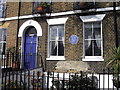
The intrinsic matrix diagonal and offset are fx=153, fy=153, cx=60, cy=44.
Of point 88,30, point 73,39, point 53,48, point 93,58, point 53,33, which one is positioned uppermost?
point 88,30

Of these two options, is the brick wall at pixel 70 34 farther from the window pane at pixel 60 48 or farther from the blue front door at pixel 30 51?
the blue front door at pixel 30 51

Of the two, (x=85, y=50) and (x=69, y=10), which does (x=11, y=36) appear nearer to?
(x=69, y=10)

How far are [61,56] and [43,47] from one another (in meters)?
1.34

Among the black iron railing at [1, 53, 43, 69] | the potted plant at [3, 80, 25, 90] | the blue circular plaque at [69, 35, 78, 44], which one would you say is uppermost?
the blue circular plaque at [69, 35, 78, 44]

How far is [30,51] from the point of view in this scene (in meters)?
10.6

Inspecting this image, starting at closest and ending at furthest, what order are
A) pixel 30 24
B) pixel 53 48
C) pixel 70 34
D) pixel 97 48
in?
pixel 97 48 → pixel 70 34 → pixel 53 48 → pixel 30 24

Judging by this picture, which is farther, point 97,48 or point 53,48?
point 53,48

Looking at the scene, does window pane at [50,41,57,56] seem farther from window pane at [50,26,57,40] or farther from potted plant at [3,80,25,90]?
potted plant at [3,80,25,90]

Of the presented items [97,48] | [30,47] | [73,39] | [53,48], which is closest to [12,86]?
[53,48]

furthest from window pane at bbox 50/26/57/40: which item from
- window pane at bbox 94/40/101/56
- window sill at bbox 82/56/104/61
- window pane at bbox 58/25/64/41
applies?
window pane at bbox 94/40/101/56

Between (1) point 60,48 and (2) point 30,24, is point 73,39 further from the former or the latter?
(2) point 30,24

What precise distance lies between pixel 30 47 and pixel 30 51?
0.28m

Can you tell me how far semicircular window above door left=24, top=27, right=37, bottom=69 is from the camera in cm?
1046

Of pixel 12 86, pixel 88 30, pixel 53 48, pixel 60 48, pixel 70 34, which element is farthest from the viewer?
pixel 53 48
